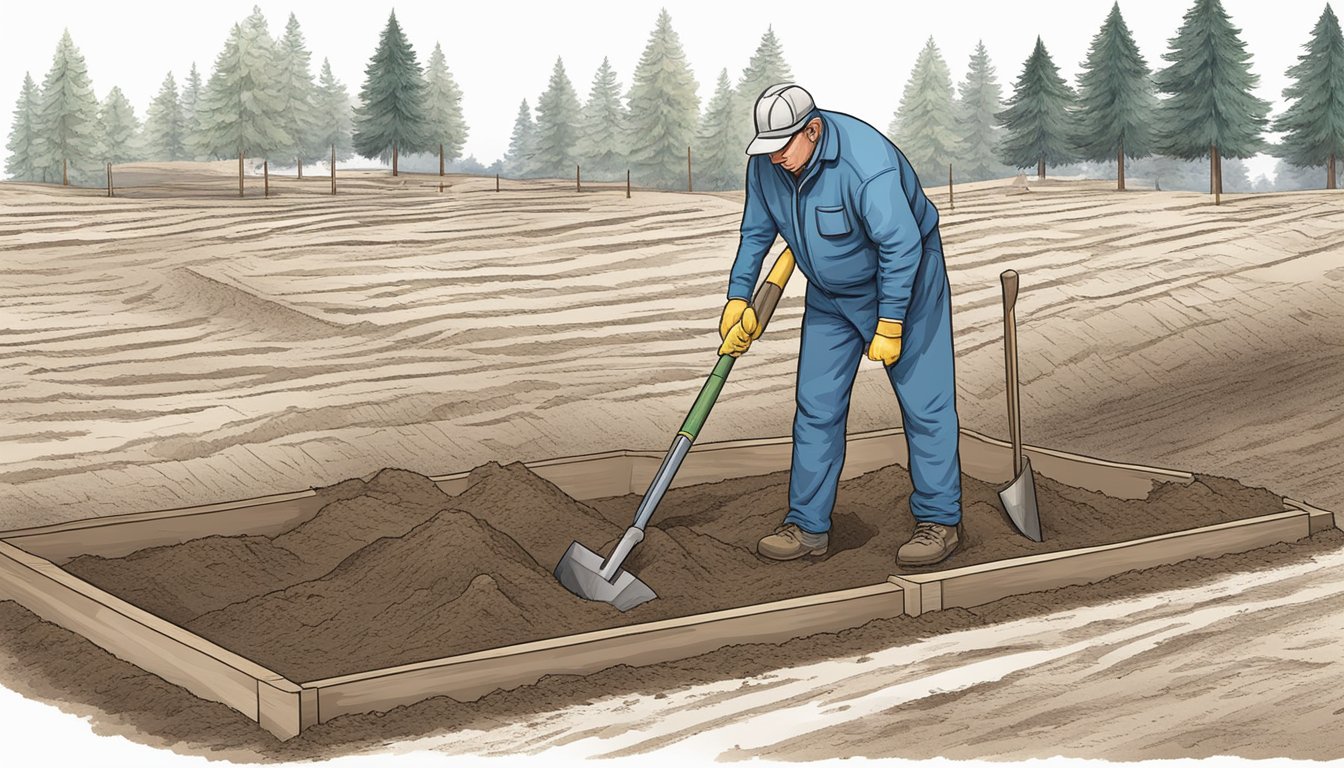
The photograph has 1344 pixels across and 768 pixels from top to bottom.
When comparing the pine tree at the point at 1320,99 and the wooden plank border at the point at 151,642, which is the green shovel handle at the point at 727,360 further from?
the pine tree at the point at 1320,99

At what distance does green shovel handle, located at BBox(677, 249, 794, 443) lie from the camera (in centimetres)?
550

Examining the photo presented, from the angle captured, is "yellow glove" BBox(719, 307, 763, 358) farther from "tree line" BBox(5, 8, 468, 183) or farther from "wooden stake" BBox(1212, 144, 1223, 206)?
"tree line" BBox(5, 8, 468, 183)

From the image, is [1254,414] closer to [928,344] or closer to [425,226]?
[928,344]

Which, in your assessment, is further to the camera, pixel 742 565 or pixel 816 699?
pixel 742 565

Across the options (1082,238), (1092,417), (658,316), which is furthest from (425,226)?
(1092,417)

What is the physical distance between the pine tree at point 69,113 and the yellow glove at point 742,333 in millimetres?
31648

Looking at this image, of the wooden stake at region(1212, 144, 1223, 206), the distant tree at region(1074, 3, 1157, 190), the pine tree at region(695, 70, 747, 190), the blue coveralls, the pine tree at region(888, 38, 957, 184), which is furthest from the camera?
the pine tree at region(888, 38, 957, 184)

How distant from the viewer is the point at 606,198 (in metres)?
18.0

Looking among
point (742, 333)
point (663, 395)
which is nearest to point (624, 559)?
point (742, 333)

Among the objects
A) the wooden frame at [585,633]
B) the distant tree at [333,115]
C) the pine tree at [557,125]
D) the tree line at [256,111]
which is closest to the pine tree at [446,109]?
the tree line at [256,111]

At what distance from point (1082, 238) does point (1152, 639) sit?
9540 millimetres

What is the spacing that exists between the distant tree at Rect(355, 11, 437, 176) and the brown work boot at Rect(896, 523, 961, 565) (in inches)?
1166

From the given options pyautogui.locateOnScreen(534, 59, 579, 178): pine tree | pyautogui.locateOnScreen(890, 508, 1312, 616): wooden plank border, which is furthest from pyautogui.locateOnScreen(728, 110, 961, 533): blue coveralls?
pyautogui.locateOnScreen(534, 59, 579, 178): pine tree

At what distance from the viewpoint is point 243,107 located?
2992cm
